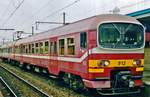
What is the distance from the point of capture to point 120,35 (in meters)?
12.6

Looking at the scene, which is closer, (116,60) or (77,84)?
(116,60)

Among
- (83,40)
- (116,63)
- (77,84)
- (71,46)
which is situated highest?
(83,40)

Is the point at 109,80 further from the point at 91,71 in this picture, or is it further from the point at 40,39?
the point at 40,39

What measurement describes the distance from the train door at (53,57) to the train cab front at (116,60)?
173 inches

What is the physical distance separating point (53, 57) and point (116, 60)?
5694 millimetres

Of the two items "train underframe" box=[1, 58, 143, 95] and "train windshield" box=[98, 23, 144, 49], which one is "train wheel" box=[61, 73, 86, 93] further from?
→ "train windshield" box=[98, 23, 144, 49]

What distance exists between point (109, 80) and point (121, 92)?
28.0 inches

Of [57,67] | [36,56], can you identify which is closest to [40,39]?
[36,56]

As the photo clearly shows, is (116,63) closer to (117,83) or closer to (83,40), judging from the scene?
(117,83)

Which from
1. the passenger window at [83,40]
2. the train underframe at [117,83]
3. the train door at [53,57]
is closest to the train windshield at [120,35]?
the passenger window at [83,40]

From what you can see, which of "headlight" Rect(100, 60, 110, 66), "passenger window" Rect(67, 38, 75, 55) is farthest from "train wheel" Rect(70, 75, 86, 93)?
"headlight" Rect(100, 60, 110, 66)

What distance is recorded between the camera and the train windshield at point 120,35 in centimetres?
1238

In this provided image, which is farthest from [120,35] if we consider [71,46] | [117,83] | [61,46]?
[61,46]

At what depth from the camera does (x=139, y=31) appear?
13141mm
